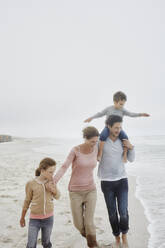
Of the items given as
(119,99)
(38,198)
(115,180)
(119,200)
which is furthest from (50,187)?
(119,99)

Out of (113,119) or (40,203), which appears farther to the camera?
(113,119)

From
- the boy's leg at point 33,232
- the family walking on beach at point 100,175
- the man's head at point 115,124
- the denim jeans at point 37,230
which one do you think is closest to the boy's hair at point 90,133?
the family walking on beach at point 100,175

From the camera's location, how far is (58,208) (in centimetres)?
598

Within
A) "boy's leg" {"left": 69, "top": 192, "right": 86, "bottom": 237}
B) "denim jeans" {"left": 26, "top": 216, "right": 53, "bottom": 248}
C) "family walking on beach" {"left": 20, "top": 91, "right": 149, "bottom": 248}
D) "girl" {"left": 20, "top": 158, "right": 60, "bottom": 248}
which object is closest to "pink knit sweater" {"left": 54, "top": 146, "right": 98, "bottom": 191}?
"family walking on beach" {"left": 20, "top": 91, "right": 149, "bottom": 248}

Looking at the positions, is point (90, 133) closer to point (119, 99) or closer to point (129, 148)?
point (129, 148)

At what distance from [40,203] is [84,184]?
0.78 meters

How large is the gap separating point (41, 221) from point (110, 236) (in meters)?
1.72

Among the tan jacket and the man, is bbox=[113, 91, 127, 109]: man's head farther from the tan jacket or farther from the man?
the tan jacket

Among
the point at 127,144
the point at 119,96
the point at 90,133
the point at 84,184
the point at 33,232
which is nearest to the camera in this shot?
the point at 33,232

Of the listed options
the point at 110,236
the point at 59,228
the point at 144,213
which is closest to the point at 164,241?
the point at 110,236

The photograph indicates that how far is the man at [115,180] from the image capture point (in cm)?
384

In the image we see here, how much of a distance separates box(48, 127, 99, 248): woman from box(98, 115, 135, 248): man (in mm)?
210

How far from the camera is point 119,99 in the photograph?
14.3 ft

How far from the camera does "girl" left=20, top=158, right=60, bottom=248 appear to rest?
3.30 meters
